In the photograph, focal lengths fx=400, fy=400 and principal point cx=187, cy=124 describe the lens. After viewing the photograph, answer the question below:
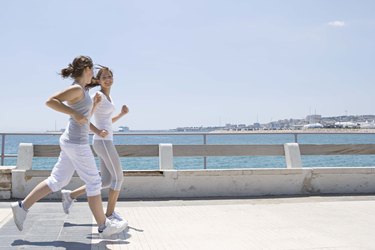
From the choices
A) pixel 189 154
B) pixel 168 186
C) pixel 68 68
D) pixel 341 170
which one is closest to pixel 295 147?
pixel 341 170

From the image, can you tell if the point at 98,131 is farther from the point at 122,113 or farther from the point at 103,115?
the point at 122,113

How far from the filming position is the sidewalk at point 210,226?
4121 mm

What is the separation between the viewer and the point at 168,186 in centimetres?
701

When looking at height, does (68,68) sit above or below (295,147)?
above

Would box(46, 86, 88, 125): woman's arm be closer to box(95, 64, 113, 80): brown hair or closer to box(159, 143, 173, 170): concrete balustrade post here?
box(95, 64, 113, 80): brown hair

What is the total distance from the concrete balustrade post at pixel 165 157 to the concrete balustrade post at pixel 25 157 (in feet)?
7.37

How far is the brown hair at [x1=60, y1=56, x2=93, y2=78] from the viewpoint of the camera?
163 inches

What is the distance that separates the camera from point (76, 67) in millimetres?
4160

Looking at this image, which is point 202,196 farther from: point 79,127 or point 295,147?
point 79,127

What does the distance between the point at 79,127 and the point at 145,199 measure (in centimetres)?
306

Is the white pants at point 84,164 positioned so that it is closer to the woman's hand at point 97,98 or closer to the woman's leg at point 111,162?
the woman's leg at point 111,162

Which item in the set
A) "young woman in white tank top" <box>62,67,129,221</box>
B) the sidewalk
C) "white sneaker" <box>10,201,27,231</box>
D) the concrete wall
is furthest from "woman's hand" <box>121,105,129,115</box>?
the concrete wall

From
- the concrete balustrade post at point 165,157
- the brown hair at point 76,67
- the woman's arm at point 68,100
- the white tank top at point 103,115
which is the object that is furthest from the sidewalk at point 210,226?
the brown hair at point 76,67

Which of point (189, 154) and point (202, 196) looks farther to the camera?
point (189, 154)
